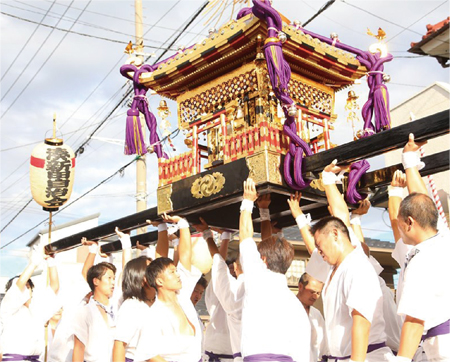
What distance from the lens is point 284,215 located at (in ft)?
16.2

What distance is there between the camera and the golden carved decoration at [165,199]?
476cm

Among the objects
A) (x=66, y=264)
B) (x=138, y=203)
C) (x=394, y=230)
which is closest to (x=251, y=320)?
(x=394, y=230)

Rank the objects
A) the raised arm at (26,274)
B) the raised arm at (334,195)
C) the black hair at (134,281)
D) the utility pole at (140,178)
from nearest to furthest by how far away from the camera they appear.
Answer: the raised arm at (334,195), the black hair at (134,281), the raised arm at (26,274), the utility pole at (140,178)

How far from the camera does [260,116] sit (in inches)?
169

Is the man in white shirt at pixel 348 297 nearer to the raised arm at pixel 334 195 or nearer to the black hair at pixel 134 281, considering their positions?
the raised arm at pixel 334 195

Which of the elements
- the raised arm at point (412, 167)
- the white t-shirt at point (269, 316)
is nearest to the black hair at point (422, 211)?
the raised arm at point (412, 167)

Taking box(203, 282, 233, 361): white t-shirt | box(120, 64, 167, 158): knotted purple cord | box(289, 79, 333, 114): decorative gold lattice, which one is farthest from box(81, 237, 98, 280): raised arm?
box(289, 79, 333, 114): decorative gold lattice

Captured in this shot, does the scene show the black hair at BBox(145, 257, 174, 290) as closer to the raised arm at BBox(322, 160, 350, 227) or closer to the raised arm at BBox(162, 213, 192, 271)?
the raised arm at BBox(162, 213, 192, 271)

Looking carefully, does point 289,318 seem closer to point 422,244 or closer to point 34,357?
point 422,244

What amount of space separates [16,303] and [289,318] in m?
3.17

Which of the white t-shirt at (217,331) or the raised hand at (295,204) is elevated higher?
the raised hand at (295,204)

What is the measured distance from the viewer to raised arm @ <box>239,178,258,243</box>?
10.7 ft

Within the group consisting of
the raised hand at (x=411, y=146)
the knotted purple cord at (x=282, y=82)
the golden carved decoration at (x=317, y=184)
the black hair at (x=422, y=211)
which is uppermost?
the knotted purple cord at (x=282, y=82)

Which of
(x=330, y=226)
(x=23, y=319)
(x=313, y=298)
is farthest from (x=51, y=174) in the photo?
(x=330, y=226)
